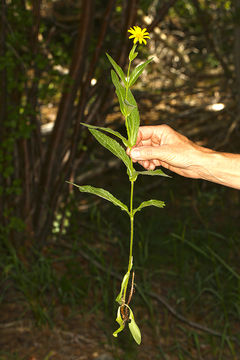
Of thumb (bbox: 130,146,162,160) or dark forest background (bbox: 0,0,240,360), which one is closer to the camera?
thumb (bbox: 130,146,162,160)

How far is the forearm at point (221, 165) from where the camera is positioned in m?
1.44

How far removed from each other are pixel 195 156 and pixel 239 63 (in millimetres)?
2896

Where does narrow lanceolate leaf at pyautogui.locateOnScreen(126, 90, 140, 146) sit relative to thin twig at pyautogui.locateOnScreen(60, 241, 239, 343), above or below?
above

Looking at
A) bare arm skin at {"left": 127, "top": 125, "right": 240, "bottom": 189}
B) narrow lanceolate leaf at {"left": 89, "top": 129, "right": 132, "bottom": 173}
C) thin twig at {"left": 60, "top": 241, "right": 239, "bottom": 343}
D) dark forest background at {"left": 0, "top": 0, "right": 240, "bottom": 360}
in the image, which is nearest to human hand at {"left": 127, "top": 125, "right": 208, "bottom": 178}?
bare arm skin at {"left": 127, "top": 125, "right": 240, "bottom": 189}

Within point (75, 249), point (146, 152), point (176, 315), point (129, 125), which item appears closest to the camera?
point (129, 125)

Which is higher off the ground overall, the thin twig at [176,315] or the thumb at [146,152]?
the thumb at [146,152]

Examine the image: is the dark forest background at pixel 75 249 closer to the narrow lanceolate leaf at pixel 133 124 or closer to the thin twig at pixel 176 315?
the thin twig at pixel 176 315

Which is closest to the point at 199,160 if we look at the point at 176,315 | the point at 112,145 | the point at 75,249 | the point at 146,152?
the point at 146,152

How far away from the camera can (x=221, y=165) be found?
145 centimetres

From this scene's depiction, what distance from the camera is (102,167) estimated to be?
4809 millimetres

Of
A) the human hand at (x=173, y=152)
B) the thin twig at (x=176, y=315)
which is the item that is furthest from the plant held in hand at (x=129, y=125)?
the thin twig at (x=176, y=315)

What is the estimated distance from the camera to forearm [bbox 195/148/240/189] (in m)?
1.44

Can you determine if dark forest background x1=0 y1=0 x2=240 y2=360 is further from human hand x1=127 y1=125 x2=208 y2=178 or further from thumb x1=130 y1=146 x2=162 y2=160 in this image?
thumb x1=130 y1=146 x2=162 y2=160

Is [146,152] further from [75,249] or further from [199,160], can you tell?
[75,249]
